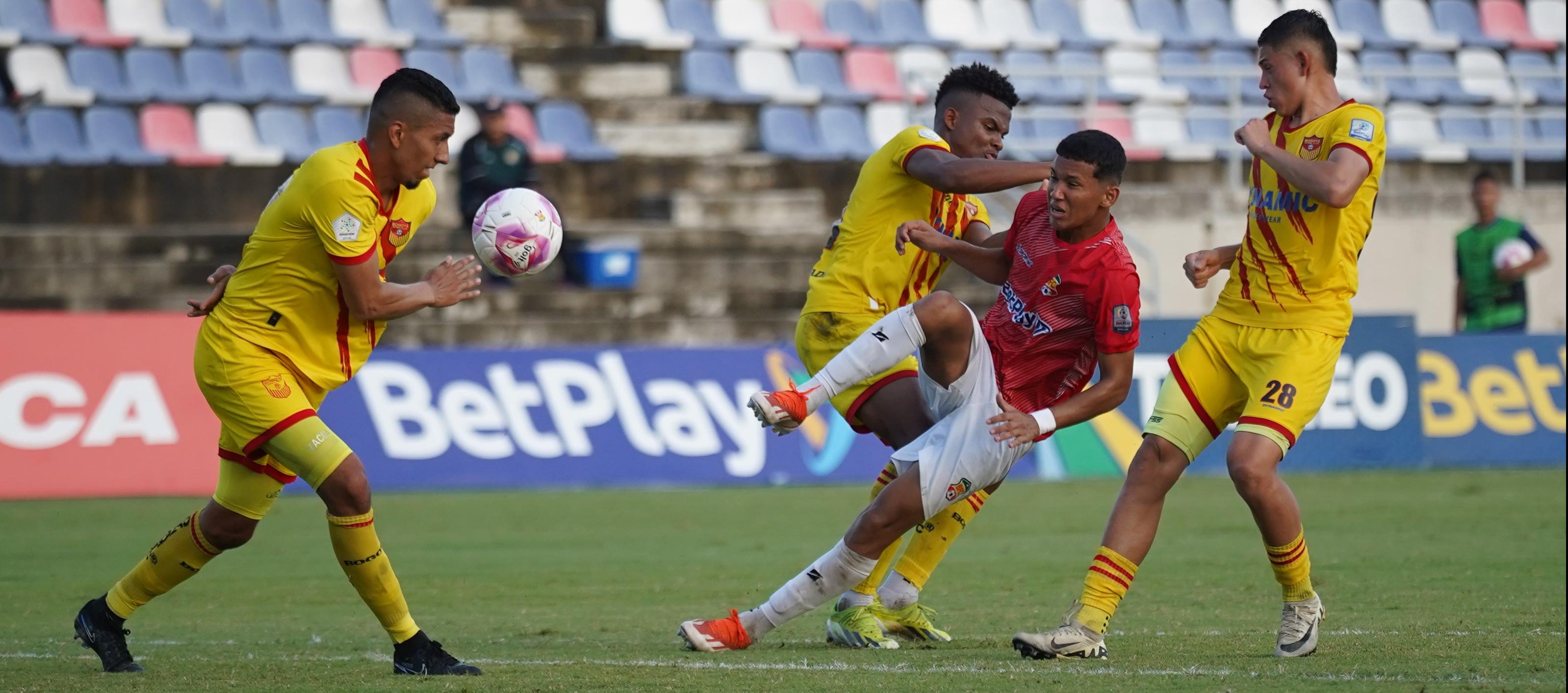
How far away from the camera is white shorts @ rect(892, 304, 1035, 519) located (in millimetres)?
6621

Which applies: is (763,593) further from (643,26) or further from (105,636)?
(643,26)

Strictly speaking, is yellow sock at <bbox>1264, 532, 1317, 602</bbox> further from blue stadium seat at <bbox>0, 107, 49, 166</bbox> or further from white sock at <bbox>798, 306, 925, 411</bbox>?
blue stadium seat at <bbox>0, 107, 49, 166</bbox>

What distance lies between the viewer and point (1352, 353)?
16.1 m

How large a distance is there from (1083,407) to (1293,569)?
95 cm

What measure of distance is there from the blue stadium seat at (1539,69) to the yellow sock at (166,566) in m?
21.6

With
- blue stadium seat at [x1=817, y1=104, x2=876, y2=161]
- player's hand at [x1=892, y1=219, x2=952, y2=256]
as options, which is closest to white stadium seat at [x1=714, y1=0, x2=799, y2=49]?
blue stadium seat at [x1=817, y1=104, x2=876, y2=161]

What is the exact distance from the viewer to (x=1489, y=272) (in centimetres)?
1664

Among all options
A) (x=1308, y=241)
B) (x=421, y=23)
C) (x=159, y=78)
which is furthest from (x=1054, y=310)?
(x=421, y=23)

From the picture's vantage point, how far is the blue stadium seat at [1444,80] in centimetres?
2414

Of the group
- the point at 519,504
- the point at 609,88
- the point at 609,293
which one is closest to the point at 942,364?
the point at 519,504

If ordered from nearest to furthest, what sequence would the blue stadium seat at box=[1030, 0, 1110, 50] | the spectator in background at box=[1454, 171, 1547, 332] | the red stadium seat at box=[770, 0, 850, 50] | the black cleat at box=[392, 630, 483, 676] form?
the black cleat at box=[392, 630, 483, 676] → the spectator in background at box=[1454, 171, 1547, 332] → the red stadium seat at box=[770, 0, 850, 50] → the blue stadium seat at box=[1030, 0, 1110, 50]

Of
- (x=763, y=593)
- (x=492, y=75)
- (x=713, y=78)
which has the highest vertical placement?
(x=713, y=78)

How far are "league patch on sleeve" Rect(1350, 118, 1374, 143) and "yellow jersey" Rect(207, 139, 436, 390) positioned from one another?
342 cm

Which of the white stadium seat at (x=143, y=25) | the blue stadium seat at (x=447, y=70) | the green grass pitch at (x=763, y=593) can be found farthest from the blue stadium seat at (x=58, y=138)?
the green grass pitch at (x=763, y=593)
